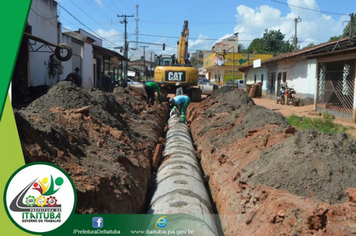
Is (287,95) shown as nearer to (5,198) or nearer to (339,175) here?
(339,175)

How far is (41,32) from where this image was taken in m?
16.1

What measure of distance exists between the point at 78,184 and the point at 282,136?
3.61 m

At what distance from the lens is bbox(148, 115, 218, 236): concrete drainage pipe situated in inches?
162

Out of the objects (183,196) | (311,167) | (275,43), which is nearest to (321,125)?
(311,167)

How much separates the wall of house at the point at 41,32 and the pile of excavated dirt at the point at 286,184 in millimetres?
11105

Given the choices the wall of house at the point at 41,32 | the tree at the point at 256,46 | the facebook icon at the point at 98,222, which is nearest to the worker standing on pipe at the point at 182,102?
the wall of house at the point at 41,32

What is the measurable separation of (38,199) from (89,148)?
2027 millimetres

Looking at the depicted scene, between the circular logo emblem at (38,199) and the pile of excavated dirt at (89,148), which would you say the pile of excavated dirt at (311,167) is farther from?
the circular logo emblem at (38,199)

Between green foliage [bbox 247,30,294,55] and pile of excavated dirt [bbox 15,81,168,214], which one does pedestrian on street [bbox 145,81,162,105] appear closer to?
pile of excavated dirt [bbox 15,81,168,214]

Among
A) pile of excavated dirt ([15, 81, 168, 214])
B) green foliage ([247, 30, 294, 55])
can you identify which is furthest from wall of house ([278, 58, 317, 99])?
green foliage ([247, 30, 294, 55])

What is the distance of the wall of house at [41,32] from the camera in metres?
14.9

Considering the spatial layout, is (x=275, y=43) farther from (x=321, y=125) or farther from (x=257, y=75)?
(x=321, y=125)

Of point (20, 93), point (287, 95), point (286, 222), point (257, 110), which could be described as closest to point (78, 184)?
point (286, 222)

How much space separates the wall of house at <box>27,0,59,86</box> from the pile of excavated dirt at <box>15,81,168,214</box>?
840 centimetres
